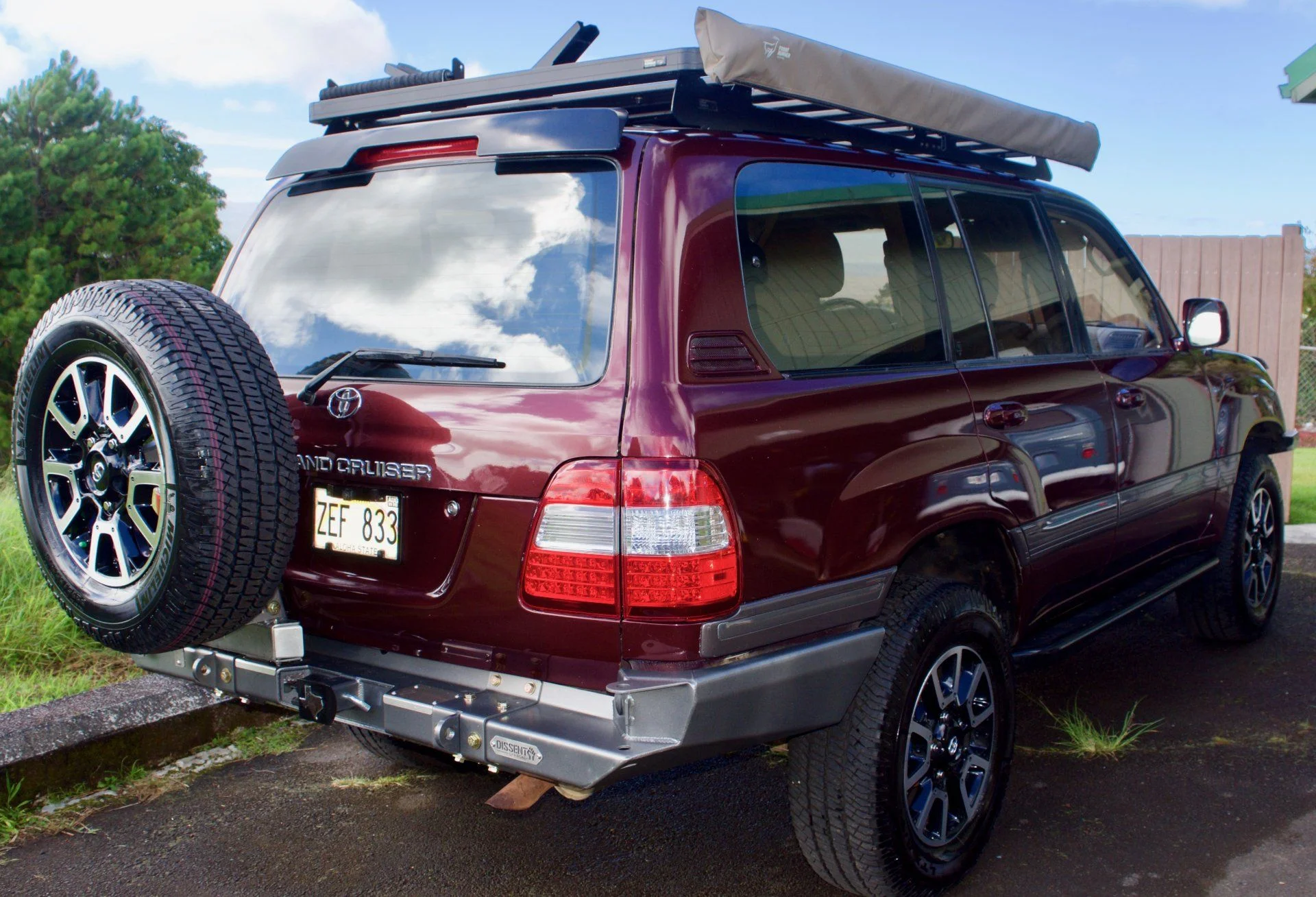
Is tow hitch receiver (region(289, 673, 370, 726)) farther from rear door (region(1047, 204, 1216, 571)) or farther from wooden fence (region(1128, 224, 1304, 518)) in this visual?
wooden fence (region(1128, 224, 1304, 518))

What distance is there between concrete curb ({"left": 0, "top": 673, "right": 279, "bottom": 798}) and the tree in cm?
3025

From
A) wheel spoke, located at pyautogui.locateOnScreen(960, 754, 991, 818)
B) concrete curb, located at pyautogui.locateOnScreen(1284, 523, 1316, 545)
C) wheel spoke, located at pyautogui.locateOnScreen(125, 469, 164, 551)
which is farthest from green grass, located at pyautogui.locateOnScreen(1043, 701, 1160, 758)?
concrete curb, located at pyautogui.locateOnScreen(1284, 523, 1316, 545)

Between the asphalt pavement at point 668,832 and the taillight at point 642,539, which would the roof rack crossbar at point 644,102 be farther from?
the asphalt pavement at point 668,832

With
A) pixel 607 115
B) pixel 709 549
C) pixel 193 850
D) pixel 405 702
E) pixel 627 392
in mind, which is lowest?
pixel 193 850

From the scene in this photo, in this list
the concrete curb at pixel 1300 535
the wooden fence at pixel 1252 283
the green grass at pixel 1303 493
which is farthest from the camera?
the green grass at pixel 1303 493

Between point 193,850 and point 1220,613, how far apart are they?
416 centimetres

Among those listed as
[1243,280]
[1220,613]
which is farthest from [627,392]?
[1243,280]

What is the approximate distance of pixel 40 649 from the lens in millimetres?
4531

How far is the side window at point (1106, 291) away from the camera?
4125mm

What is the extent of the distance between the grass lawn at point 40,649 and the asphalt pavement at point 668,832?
0.85 m

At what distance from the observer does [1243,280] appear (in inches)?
325

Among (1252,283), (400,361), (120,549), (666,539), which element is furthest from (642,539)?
(1252,283)

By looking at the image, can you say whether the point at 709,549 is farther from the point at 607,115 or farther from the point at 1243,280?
the point at 1243,280

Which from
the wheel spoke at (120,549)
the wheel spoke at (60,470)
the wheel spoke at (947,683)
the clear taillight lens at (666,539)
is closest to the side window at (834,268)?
the clear taillight lens at (666,539)
